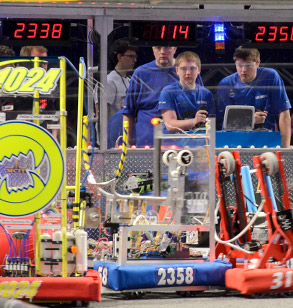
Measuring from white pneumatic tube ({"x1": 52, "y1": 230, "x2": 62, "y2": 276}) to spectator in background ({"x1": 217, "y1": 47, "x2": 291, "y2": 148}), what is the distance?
231 inches

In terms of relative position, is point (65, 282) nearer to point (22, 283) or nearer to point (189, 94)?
point (22, 283)

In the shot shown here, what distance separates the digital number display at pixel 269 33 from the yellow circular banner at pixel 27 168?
6.34 meters

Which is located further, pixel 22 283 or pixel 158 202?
pixel 158 202

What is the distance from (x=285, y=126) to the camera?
12258mm

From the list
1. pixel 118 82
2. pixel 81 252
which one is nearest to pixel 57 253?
pixel 81 252

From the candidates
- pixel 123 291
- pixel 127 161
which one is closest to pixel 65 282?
pixel 123 291

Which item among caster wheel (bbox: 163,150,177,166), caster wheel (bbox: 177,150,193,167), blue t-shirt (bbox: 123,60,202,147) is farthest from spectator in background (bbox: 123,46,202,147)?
caster wheel (bbox: 177,150,193,167)

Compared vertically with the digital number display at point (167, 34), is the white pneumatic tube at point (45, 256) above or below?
below

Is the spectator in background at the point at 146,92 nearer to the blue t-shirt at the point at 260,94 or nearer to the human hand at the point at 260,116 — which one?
the blue t-shirt at the point at 260,94

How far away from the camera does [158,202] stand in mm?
8023

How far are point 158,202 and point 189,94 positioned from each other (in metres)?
4.52

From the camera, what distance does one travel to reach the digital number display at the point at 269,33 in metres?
12.3

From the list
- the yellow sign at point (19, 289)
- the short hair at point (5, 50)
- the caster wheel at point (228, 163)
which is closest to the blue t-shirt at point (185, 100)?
the short hair at point (5, 50)

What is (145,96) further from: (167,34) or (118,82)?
(167,34)
